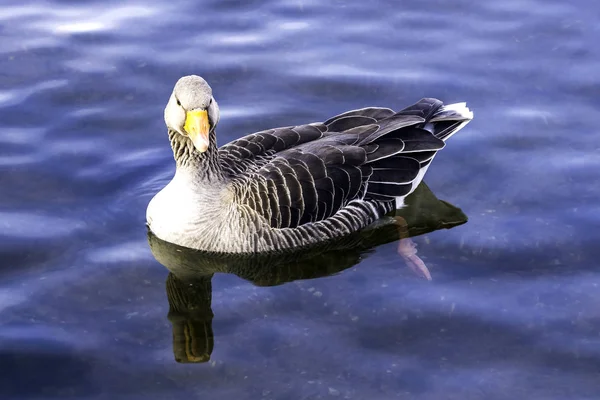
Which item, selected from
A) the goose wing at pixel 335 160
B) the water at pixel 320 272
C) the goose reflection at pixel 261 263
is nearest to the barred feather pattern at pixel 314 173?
the goose wing at pixel 335 160

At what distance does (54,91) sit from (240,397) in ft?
20.7

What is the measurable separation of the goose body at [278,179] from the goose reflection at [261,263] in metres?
0.13

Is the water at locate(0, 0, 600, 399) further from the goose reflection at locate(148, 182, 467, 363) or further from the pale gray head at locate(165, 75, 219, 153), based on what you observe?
the pale gray head at locate(165, 75, 219, 153)

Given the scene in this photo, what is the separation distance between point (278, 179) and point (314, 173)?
417 mm

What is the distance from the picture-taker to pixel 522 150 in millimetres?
12273

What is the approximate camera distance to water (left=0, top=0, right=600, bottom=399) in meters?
8.92

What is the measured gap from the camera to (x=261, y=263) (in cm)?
1051

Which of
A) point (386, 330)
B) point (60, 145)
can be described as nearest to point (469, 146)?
point (386, 330)

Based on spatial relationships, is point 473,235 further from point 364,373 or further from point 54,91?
point 54,91

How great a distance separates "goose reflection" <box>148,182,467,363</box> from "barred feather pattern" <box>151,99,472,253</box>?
14cm

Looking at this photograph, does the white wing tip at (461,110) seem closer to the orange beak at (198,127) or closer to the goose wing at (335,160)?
the goose wing at (335,160)

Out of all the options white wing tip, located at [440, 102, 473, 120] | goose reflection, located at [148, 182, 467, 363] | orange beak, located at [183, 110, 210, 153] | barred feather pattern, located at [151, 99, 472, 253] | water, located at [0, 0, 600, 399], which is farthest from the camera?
white wing tip, located at [440, 102, 473, 120]

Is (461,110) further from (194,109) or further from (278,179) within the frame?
(194,109)

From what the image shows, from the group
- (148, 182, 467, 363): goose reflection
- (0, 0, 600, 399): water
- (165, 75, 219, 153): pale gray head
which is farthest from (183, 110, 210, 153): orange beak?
(0, 0, 600, 399): water
